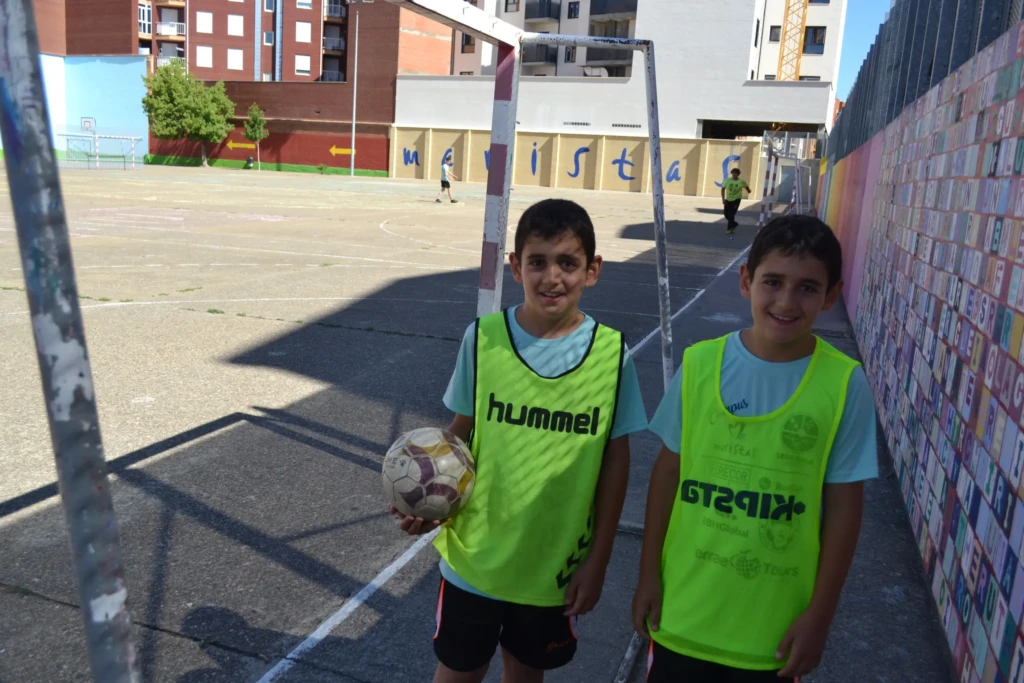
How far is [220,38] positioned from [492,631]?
83003mm

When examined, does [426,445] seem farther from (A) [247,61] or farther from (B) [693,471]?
(A) [247,61]

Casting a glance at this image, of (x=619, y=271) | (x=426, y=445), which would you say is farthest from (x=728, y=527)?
(x=619, y=271)

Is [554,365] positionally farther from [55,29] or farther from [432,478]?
[55,29]

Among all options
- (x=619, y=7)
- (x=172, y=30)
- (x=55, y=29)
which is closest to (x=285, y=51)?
(x=172, y=30)

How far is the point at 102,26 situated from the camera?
65688 mm

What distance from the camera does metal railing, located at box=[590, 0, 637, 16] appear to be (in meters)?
65.2

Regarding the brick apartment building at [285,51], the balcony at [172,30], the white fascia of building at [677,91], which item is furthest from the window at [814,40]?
the balcony at [172,30]

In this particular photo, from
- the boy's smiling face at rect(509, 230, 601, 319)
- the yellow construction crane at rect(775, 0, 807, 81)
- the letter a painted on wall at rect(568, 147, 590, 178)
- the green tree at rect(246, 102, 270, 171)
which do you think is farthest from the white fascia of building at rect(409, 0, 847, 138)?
Answer: the boy's smiling face at rect(509, 230, 601, 319)

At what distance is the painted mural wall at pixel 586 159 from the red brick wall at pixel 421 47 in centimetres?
511

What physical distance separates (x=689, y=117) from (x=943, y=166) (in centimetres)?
4896

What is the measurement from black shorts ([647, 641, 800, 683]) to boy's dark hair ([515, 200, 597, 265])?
108 centimetres

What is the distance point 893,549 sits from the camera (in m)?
4.61

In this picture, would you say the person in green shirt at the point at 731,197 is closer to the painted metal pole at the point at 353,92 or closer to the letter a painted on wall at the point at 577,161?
Answer: the letter a painted on wall at the point at 577,161

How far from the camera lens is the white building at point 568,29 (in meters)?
66.9
